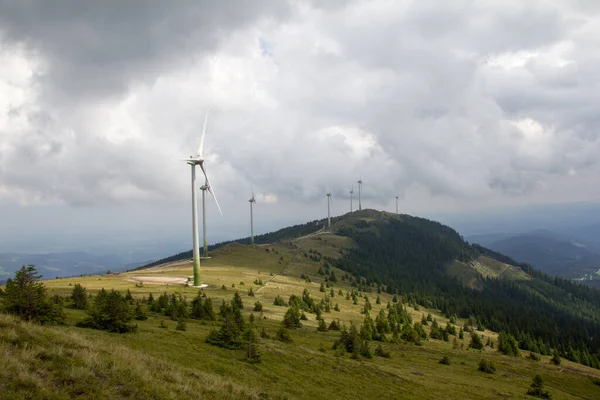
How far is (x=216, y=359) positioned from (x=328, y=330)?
175 feet

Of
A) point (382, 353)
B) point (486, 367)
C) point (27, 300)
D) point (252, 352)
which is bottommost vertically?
point (486, 367)

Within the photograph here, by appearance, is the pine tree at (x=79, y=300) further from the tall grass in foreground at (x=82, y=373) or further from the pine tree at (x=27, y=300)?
the tall grass in foreground at (x=82, y=373)

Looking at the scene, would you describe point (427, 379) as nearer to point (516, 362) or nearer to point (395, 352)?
point (395, 352)

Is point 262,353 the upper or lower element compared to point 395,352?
upper

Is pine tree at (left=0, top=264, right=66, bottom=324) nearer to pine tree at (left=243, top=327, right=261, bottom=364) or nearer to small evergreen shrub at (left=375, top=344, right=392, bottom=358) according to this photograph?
pine tree at (left=243, top=327, right=261, bottom=364)

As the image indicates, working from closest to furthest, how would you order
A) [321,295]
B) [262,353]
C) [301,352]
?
[262,353] → [301,352] → [321,295]

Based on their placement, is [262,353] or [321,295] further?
[321,295]

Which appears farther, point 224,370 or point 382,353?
point 382,353

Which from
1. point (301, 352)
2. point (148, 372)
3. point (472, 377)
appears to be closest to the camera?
point (148, 372)

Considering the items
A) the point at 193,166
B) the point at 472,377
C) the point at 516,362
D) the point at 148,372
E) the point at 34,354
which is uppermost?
the point at 193,166

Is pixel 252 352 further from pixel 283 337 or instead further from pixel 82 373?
pixel 82 373

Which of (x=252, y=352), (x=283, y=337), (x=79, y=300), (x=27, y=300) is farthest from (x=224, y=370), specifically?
(x=79, y=300)

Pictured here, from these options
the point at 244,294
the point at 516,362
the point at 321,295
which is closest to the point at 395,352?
the point at 516,362

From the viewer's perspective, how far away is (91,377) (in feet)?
72.3
